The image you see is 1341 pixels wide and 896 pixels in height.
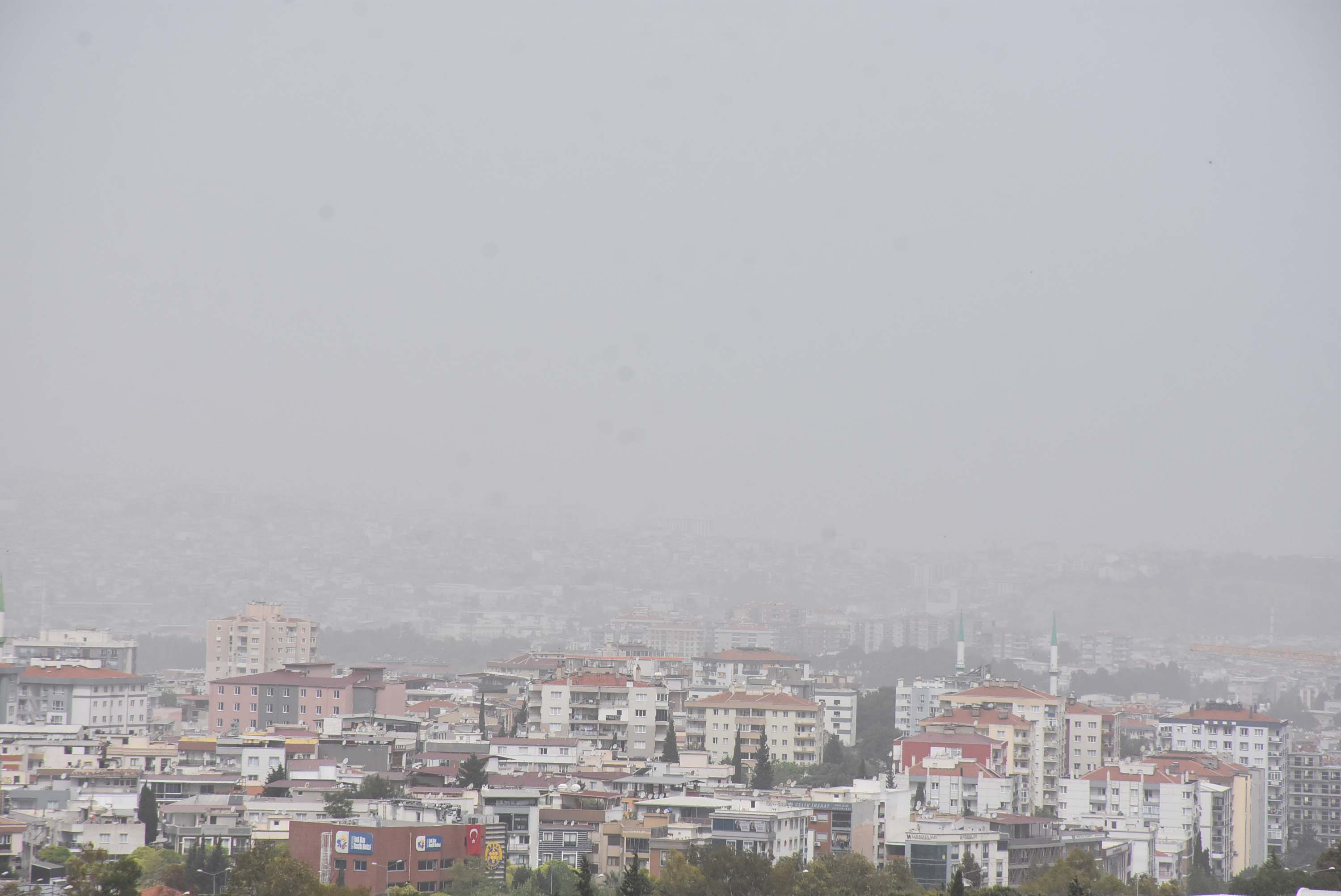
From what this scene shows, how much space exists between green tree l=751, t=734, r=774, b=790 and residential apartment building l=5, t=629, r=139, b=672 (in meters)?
13.7

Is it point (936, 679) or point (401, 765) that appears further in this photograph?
point (936, 679)

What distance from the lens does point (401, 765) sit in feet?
67.1

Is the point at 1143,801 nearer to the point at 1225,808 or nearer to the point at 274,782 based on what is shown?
the point at 1225,808

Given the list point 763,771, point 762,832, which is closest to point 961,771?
point 763,771

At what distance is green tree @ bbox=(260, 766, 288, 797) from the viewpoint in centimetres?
1737

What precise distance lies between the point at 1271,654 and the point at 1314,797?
54.6 meters

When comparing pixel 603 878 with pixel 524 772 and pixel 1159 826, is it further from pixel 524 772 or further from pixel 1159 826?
pixel 1159 826

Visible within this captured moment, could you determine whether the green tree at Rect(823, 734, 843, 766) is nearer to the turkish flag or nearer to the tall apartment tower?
the turkish flag

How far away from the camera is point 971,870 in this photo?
53.0 ft

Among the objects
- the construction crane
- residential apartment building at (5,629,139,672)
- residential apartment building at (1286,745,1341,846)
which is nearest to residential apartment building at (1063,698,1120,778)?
residential apartment building at (1286,745,1341,846)

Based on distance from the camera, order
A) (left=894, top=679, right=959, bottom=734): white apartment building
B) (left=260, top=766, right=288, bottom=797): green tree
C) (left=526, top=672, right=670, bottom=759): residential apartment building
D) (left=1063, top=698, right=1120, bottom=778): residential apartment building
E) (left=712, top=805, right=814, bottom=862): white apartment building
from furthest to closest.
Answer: (left=894, top=679, right=959, bottom=734): white apartment building, (left=1063, top=698, right=1120, bottom=778): residential apartment building, (left=526, top=672, right=670, bottom=759): residential apartment building, (left=260, top=766, right=288, bottom=797): green tree, (left=712, top=805, right=814, bottom=862): white apartment building

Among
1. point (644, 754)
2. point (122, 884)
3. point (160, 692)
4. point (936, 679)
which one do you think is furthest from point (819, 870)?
point (160, 692)

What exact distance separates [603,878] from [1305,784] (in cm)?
1873

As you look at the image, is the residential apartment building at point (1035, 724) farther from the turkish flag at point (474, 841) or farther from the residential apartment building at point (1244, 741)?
the turkish flag at point (474, 841)
